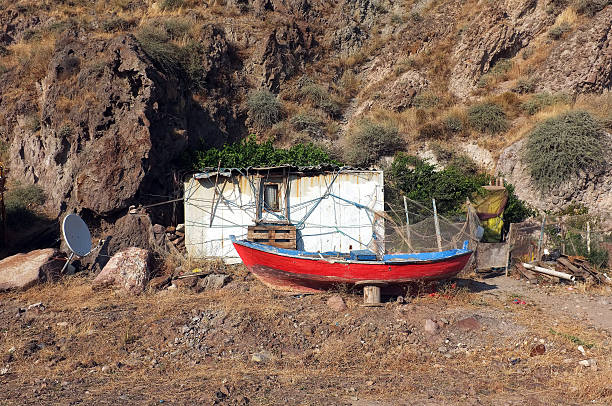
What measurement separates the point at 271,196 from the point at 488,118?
1163 centimetres

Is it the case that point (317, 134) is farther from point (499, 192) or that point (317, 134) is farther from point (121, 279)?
point (121, 279)

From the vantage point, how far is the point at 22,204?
14.2 meters

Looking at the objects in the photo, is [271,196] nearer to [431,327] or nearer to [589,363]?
[431,327]

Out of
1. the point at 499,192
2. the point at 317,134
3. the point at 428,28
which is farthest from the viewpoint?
the point at 428,28

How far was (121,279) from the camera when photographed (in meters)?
11.2

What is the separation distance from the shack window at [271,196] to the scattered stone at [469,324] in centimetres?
686

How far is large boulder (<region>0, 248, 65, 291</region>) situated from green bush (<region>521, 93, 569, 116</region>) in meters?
19.7

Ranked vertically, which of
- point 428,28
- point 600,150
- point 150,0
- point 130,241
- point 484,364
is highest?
point 150,0

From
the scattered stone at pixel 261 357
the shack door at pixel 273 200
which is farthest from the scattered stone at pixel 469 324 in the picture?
the shack door at pixel 273 200

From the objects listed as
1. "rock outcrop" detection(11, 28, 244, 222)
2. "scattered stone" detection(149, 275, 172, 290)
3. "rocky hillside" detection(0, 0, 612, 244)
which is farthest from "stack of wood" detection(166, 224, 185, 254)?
"scattered stone" detection(149, 275, 172, 290)

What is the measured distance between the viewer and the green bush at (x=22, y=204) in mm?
13891

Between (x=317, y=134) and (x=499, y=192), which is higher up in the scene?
(x=317, y=134)

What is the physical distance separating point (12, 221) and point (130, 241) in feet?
13.8

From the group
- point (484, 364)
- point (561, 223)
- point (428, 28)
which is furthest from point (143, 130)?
point (428, 28)
